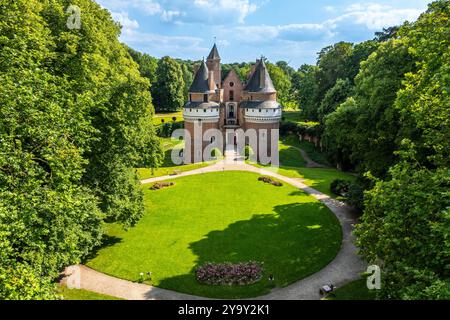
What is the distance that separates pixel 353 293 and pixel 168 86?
71667 mm

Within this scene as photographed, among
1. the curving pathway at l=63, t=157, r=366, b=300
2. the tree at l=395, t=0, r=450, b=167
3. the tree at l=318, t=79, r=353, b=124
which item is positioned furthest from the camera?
the tree at l=318, t=79, r=353, b=124

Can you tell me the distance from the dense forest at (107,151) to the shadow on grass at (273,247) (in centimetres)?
413

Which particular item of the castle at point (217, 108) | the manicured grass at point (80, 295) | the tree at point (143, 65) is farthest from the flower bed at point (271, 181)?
the tree at point (143, 65)

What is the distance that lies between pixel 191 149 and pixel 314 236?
1039 inches

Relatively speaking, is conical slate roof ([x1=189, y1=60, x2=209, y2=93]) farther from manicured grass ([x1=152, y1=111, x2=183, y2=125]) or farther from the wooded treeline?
the wooded treeline

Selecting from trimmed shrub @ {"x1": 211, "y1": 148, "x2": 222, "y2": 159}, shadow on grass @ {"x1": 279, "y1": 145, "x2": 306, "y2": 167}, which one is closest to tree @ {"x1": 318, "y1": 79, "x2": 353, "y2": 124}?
shadow on grass @ {"x1": 279, "y1": 145, "x2": 306, "y2": 167}

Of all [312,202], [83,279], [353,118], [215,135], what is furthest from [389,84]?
[215,135]

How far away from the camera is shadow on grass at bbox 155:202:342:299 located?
19.1 m

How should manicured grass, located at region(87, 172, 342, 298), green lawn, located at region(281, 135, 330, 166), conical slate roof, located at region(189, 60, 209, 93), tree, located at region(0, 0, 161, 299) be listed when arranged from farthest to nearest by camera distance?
1. green lawn, located at region(281, 135, 330, 166)
2. conical slate roof, located at region(189, 60, 209, 93)
3. manicured grass, located at region(87, 172, 342, 298)
4. tree, located at region(0, 0, 161, 299)

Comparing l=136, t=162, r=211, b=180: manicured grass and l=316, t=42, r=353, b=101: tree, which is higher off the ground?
l=316, t=42, r=353, b=101: tree

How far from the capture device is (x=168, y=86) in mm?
83125

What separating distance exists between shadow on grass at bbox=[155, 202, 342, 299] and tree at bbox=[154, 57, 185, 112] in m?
60.2

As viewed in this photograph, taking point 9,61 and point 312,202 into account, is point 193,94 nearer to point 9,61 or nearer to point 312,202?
point 312,202

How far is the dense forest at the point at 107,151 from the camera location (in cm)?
1037
